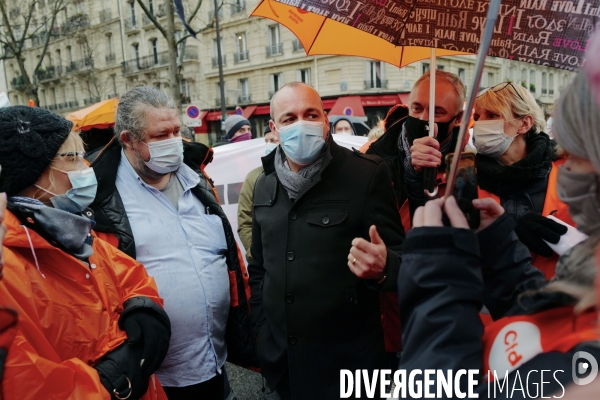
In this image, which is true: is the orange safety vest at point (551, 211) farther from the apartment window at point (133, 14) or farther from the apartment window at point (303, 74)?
the apartment window at point (133, 14)

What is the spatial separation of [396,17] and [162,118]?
4.55ft

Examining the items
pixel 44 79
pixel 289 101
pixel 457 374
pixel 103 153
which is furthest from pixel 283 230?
pixel 44 79

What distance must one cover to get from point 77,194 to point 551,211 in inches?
85.7

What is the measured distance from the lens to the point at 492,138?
8.86 ft

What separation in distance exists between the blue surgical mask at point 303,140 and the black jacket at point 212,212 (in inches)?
26.0

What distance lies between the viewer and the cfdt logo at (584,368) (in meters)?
0.93

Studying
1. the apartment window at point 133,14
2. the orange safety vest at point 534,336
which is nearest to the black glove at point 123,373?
the orange safety vest at point 534,336

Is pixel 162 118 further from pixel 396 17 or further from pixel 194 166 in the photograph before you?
pixel 396 17

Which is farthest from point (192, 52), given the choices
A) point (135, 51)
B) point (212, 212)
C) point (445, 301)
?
point (445, 301)

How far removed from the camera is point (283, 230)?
2.39m

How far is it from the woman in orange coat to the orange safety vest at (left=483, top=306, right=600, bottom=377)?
132cm

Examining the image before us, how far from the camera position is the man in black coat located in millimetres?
2285

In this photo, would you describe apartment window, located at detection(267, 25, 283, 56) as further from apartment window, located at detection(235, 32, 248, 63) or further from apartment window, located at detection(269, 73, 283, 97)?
apartment window, located at detection(235, 32, 248, 63)

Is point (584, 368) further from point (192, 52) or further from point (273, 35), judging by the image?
point (192, 52)
